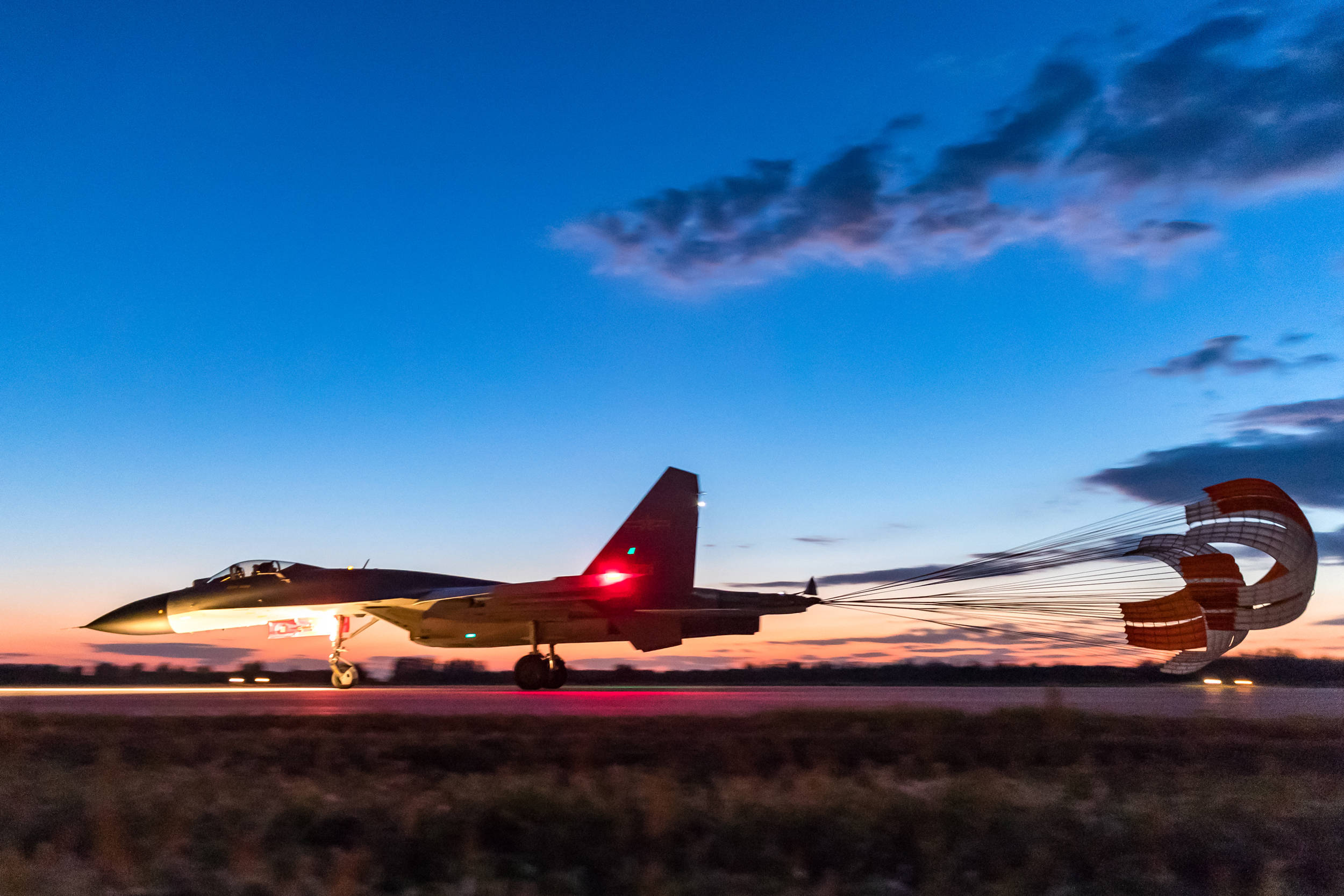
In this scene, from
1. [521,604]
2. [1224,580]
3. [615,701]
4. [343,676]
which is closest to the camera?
[1224,580]

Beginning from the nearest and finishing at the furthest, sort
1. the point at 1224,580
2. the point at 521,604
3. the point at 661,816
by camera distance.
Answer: the point at 661,816 → the point at 1224,580 → the point at 521,604

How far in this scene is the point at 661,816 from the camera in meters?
7.23

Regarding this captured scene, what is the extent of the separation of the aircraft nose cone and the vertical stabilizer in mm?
12123

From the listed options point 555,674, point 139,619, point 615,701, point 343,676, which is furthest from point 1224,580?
point 139,619

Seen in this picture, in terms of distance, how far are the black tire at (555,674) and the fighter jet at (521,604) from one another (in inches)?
1.2

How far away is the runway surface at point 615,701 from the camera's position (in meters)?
17.0

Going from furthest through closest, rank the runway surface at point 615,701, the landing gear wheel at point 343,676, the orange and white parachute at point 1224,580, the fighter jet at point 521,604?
the landing gear wheel at point 343,676
the fighter jet at point 521,604
the runway surface at point 615,701
the orange and white parachute at point 1224,580

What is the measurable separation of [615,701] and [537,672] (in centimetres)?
481

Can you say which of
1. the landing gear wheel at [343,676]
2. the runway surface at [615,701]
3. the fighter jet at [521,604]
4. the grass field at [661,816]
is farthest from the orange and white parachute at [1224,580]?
the landing gear wheel at [343,676]

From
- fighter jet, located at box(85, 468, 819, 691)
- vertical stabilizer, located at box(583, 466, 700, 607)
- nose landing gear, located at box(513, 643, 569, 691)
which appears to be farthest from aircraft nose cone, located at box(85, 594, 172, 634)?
vertical stabilizer, located at box(583, 466, 700, 607)

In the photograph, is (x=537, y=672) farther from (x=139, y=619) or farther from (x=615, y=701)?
(x=139, y=619)

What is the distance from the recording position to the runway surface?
17.0 m

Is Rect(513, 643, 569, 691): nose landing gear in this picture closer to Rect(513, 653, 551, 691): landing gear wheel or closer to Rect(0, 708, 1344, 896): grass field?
Rect(513, 653, 551, 691): landing gear wheel

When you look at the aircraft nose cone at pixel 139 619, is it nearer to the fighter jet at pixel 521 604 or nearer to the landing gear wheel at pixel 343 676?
the fighter jet at pixel 521 604
